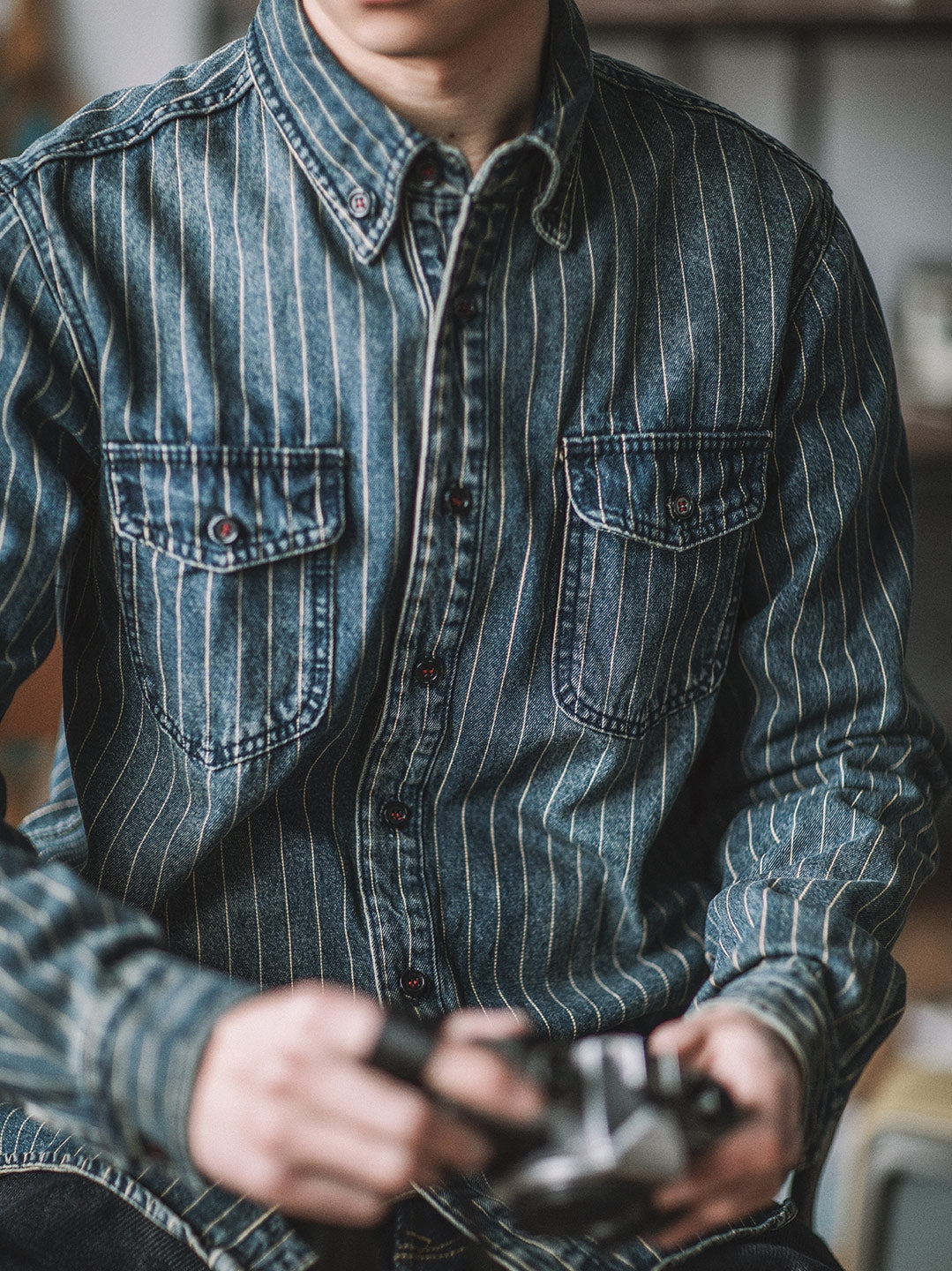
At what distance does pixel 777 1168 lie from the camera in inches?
25.9

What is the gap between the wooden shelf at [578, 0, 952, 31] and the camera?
2.48 m

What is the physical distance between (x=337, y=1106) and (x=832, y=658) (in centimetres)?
50

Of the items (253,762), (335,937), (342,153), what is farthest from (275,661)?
(342,153)

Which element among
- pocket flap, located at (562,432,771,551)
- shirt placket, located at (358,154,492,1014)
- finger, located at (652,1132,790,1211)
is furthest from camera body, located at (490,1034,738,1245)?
pocket flap, located at (562,432,771,551)

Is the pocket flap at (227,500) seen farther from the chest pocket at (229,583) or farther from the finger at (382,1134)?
the finger at (382,1134)

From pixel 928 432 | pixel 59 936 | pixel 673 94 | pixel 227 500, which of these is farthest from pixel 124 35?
pixel 59 936

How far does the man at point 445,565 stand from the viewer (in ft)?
2.47

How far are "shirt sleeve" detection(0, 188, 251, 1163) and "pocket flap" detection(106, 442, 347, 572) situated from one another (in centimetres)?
3

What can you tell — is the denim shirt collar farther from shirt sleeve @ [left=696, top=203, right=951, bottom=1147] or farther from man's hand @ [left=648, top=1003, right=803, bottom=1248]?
man's hand @ [left=648, top=1003, right=803, bottom=1248]

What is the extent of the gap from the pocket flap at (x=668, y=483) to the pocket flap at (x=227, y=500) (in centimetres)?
16

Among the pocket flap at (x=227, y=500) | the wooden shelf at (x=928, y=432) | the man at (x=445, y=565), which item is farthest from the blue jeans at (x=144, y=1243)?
the wooden shelf at (x=928, y=432)

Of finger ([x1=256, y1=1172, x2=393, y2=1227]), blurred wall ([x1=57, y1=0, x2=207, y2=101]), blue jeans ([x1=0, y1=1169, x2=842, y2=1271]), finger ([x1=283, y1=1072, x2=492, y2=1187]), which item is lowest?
blue jeans ([x1=0, y1=1169, x2=842, y2=1271])

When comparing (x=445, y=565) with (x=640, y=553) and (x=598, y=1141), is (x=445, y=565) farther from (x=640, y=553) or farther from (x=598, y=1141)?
(x=598, y=1141)

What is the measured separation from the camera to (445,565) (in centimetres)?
80
